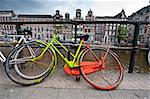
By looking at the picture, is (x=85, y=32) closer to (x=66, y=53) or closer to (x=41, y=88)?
(x=66, y=53)

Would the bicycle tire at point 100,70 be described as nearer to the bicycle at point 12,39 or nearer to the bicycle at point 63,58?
the bicycle at point 63,58

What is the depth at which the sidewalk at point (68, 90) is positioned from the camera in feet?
6.40

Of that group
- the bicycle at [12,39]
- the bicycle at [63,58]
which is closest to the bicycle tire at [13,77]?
the bicycle at [63,58]

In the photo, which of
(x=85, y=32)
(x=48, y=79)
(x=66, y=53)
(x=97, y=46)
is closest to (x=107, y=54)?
(x=97, y=46)

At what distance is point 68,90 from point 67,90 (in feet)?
0.06

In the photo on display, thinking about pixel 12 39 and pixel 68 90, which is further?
pixel 12 39

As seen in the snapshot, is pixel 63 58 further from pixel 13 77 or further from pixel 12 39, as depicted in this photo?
pixel 12 39

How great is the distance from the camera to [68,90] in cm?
214

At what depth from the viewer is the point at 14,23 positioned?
9.53 feet

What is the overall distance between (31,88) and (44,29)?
1.53m

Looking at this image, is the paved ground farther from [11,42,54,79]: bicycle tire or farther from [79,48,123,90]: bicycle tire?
[11,42,54,79]: bicycle tire

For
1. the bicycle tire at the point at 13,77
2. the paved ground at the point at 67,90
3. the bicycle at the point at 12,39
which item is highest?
the bicycle at the point at 12,39

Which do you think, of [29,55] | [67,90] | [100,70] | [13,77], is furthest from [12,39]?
[100,70]

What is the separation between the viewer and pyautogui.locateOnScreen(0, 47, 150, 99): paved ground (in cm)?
195
